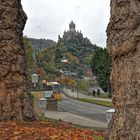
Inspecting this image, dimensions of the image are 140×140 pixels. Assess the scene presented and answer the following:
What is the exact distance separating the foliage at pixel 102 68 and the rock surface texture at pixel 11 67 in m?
60.4

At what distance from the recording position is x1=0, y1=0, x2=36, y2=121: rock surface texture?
42.1ft

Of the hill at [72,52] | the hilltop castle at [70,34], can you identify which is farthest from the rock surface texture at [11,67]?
the hilltop castle at [70,34]

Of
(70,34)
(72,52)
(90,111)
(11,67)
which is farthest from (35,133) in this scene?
(70,34)

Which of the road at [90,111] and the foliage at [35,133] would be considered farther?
the road at [90,111]

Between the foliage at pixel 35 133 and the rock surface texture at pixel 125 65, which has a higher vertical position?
the rock surface texture at pixel 125 65

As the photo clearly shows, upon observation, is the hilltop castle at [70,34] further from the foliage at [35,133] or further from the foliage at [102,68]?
the foliage at [35,133]

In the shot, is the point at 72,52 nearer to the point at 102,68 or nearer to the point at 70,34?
the point at 70,34

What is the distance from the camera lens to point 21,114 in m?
12.8

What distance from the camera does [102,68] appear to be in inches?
3076

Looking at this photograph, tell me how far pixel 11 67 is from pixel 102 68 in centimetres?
6546

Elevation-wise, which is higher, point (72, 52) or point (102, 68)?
point (72, 52)

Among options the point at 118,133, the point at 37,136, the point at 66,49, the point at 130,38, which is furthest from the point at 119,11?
the point at 66,49

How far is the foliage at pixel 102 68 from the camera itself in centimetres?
7519

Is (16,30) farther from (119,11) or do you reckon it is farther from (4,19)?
(119,11)
